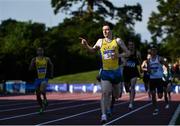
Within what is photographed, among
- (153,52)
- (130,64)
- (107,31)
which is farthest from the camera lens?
(130,64)

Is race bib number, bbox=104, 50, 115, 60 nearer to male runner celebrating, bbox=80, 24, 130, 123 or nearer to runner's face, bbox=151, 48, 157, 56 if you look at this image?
male runner celebrating, bbox=80, 24, 130, 123

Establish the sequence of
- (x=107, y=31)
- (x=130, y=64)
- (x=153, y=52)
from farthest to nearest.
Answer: (x=130, y=64), (x=153, y=52), (x=107, y=31)

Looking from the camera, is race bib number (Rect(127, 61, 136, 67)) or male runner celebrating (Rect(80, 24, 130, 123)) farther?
race bib number (Rect(127, 61, 136, 67))

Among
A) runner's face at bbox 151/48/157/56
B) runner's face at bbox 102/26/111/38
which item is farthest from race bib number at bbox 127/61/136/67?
runner's face at bbox 102/26/111/38

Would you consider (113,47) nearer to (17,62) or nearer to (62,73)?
(17,62)

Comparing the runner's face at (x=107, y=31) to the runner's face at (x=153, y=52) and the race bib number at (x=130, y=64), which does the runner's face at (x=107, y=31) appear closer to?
the runner's face at (x=153, y=52)

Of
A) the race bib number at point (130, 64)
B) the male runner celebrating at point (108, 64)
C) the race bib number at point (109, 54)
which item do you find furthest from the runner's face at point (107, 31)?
the race bib number at point (130, 64)

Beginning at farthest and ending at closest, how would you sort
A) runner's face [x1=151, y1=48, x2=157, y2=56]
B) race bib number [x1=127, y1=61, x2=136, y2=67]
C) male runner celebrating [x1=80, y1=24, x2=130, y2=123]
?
race bib number [x1=127, y1=61, x2=136, y2=67] → runner's face [x1=151, y1=48, x2=157, y2=56] → male runner celebrating [x1=80, y1=24, x2=130, y2=123]

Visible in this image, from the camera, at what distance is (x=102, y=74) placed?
43.7 ft

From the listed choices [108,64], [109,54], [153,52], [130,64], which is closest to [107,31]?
[109,54]

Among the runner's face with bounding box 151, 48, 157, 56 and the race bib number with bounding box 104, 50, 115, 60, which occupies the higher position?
the runner's face with bounding box 151, 48, 157, 56

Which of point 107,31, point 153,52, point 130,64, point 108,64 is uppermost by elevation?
point 107,31

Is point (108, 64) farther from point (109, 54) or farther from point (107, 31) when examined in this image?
point (107, 31)

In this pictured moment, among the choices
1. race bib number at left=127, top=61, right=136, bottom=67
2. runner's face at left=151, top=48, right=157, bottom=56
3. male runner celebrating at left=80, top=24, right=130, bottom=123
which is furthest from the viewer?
race bib number at left=127, top=61, right=136, bottom=67
